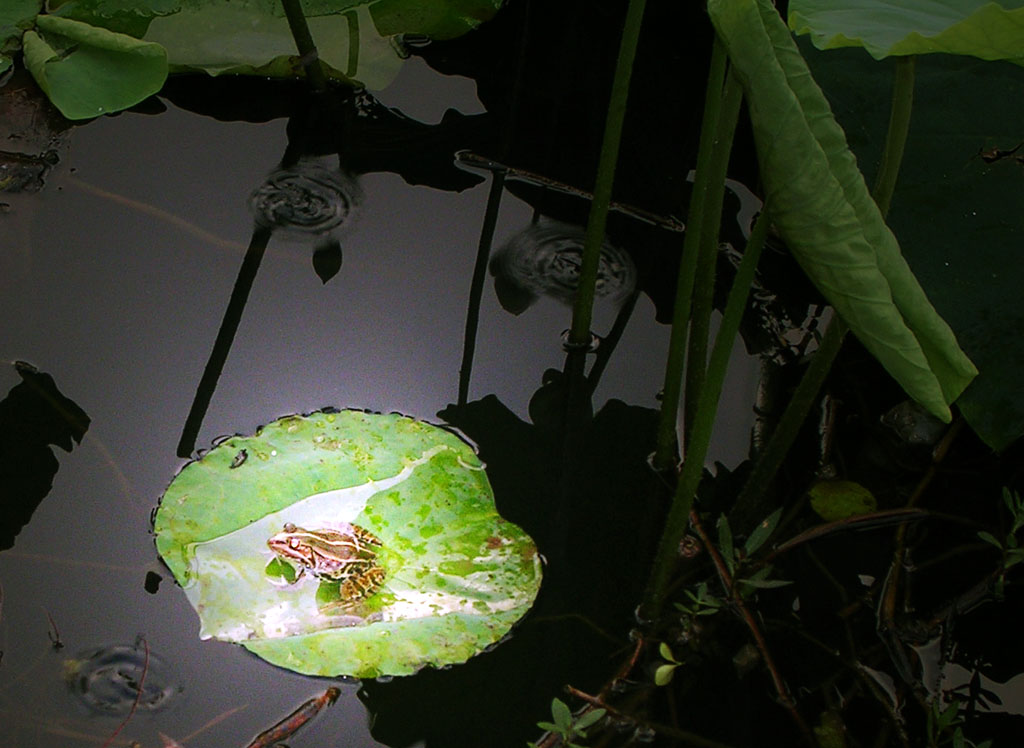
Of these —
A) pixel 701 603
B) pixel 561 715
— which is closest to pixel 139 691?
pixel 561 715

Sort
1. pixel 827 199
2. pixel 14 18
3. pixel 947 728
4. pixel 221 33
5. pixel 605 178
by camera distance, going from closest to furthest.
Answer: pixel 827 199 < pixel 947 728 < pixel 605 178 < pixel 14 18 < pixel 221 33

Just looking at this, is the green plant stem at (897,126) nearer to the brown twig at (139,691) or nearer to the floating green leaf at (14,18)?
the brown twig at (139,691)

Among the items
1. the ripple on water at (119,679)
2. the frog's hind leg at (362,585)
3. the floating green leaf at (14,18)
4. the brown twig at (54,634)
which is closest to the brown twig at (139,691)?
the ripple on water at (119,679)

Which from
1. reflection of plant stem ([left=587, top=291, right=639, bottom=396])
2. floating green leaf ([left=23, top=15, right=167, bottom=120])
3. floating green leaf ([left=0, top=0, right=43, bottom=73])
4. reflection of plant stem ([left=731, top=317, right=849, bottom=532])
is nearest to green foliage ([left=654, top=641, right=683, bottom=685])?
reflection of plant stem ([left=731, top=317, right=849, bottom=532])

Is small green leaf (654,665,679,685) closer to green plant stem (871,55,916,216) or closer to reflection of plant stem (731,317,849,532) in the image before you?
reflection of plant stem (731,317,849,532)

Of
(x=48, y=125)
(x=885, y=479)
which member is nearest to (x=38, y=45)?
(x=48, y=125)

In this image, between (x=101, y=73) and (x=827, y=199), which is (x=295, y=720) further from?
(x=101, y=73)
